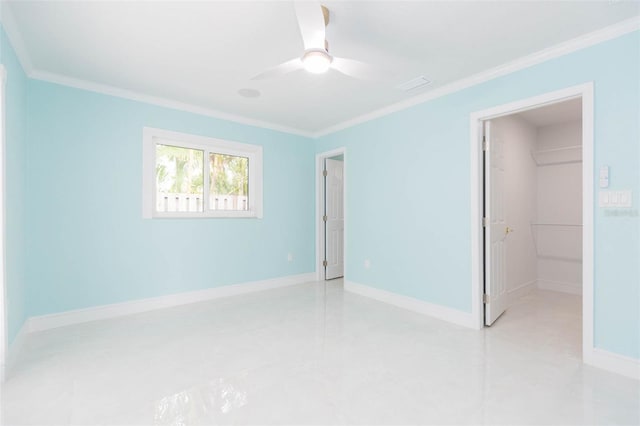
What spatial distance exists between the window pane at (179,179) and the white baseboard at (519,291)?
167 inches

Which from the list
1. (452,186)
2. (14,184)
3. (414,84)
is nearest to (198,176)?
(14,184)

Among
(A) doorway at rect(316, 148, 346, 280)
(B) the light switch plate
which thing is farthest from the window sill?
(B) the light switch plate

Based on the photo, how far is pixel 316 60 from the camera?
1921mm

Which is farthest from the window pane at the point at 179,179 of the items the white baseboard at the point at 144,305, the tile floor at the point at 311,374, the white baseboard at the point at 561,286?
the white baseboard at the point at 561,286

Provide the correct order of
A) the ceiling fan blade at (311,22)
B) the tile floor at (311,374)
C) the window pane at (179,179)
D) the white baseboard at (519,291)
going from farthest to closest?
the white baseboard at (519,291) < the window pane at (179,179) < the tile floor at (311,374) < the ceiling fan blade at (311,22)

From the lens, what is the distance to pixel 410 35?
2342 mm

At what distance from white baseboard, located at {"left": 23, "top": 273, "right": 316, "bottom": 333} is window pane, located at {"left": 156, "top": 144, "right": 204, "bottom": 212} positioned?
1097mm

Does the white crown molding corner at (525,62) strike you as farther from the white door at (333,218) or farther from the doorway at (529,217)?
the white door at (333,218)

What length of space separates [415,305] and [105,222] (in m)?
3.60

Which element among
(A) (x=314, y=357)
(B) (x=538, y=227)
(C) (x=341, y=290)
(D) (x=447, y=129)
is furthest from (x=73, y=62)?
(B) (x=538, y=227)

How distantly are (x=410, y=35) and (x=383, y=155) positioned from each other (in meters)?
1.78

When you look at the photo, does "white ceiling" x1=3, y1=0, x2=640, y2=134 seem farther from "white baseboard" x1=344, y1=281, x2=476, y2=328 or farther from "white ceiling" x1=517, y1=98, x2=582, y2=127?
"white baseboard" x1=344, y1=281, x2=476, y2=328

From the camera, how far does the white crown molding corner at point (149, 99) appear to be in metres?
3.06

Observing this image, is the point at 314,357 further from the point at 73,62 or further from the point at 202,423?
the point at 73,62
